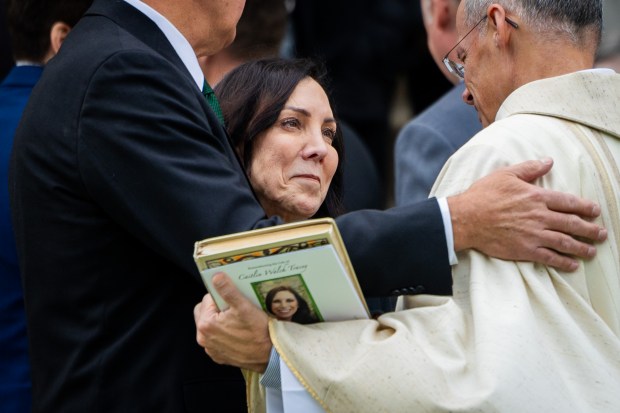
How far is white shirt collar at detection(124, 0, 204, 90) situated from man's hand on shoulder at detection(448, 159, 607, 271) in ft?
2.41

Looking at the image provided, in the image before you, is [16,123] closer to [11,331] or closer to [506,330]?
[11,331]

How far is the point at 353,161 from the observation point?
4.57 meters

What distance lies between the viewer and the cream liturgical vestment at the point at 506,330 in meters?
2.41

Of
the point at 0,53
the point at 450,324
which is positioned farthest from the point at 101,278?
the point at 0,53

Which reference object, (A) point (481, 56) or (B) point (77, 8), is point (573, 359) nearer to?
(A) point (481, 56)

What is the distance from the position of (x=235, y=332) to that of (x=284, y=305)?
12 cm

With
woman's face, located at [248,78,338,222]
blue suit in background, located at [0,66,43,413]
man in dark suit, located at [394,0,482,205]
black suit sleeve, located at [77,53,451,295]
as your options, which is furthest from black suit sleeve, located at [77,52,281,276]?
man in dark suit, located at [394,0,482,205]

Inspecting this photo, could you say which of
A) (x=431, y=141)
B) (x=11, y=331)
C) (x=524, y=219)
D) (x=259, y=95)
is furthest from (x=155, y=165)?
(x=431, y=141)

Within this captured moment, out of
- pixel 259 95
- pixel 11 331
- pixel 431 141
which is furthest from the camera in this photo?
pixel 431 141

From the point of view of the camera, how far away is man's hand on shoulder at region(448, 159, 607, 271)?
254 centimetres

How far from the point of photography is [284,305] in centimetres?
250

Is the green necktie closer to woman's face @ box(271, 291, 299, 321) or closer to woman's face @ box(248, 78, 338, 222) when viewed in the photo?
woman's face @ box(248, 78, 338, 222)

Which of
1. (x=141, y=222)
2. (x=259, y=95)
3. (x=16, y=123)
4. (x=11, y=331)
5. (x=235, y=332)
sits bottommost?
(x=11, y=331)

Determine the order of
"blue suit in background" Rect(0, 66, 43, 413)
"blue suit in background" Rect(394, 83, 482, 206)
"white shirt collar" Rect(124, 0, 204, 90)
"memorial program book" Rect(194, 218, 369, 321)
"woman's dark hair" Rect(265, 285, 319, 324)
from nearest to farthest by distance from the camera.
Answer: "memorial program book" Rect(194, 218, 369, 321) → "woman's dark hair" Rect(265, 285, 319, 324) → "white shirt collar" Rect(124, 0, 204, 90) → "blue suit in background" Rect(0, 66, 43, 413) → "blue suit in background" Rect(394, 83, 482, 206)
